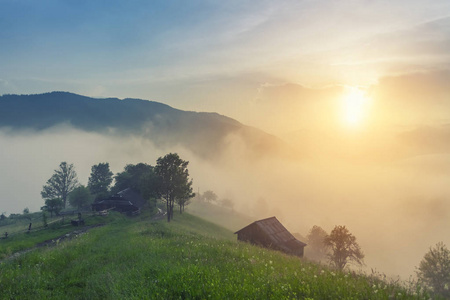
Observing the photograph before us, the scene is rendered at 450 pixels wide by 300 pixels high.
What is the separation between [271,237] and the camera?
1596 inches

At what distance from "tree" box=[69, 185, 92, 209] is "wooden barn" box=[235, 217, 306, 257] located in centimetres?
6846

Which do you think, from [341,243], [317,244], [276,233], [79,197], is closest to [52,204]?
[79,197]

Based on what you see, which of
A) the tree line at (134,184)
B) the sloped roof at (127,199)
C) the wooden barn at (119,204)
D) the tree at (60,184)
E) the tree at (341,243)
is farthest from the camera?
the tree at (60,184)

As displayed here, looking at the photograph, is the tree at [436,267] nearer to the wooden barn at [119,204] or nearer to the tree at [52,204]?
the wooden barn at [119,204]

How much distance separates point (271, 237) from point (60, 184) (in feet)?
337

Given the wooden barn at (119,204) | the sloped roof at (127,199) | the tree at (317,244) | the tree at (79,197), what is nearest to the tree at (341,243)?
the tree at (317,244)

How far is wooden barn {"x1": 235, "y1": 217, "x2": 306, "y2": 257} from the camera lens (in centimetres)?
4019

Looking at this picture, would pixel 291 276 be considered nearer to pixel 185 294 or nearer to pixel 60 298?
pixel 185 294

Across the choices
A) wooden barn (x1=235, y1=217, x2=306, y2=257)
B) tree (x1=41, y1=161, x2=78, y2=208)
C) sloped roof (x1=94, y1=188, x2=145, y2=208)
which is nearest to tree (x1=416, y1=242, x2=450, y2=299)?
wooden barn (x1=235, y1=217, x2=306, y2=257)

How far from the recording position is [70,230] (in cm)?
4412

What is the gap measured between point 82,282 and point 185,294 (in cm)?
706

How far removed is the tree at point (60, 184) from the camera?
350 ft

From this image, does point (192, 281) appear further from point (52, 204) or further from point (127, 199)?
point (127, 199)

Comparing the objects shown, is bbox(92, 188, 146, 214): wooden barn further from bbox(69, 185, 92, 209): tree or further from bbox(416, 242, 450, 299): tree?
bbox(416, 242, 450, 299): tree
